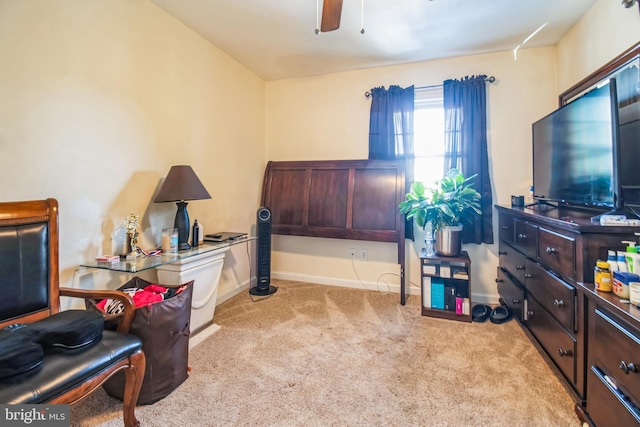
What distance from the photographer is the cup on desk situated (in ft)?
7.32

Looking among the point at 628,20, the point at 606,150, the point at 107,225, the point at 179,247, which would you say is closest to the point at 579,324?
the point at 606,150

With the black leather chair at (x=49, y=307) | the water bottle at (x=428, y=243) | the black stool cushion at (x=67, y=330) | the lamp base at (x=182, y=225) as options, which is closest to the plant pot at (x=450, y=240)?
the water bottle at (x=428, y=243)

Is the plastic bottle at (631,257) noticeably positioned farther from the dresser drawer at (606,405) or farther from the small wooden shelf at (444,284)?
the small wooden shelf at (444,284)

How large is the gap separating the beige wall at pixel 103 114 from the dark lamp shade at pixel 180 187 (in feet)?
0.56

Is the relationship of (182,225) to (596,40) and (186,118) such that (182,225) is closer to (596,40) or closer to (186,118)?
(186,118)

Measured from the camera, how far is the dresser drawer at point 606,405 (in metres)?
1.12

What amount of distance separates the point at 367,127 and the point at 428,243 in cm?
148

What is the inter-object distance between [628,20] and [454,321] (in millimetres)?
2447

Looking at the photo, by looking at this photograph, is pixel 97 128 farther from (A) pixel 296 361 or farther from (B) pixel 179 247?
(A) pixel 296 361

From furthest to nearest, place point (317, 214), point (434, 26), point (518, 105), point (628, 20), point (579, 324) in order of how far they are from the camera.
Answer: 1. point (317, 214)
2. point (518, 105)
3. point (434, 26)
4. point (628, 20)
5. point (579, 324)

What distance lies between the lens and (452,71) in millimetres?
3131

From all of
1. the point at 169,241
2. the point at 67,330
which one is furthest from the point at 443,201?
the point at 67,330

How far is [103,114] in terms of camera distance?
6.41ft

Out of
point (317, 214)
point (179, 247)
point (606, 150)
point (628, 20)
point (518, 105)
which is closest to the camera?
point (606, 150)
